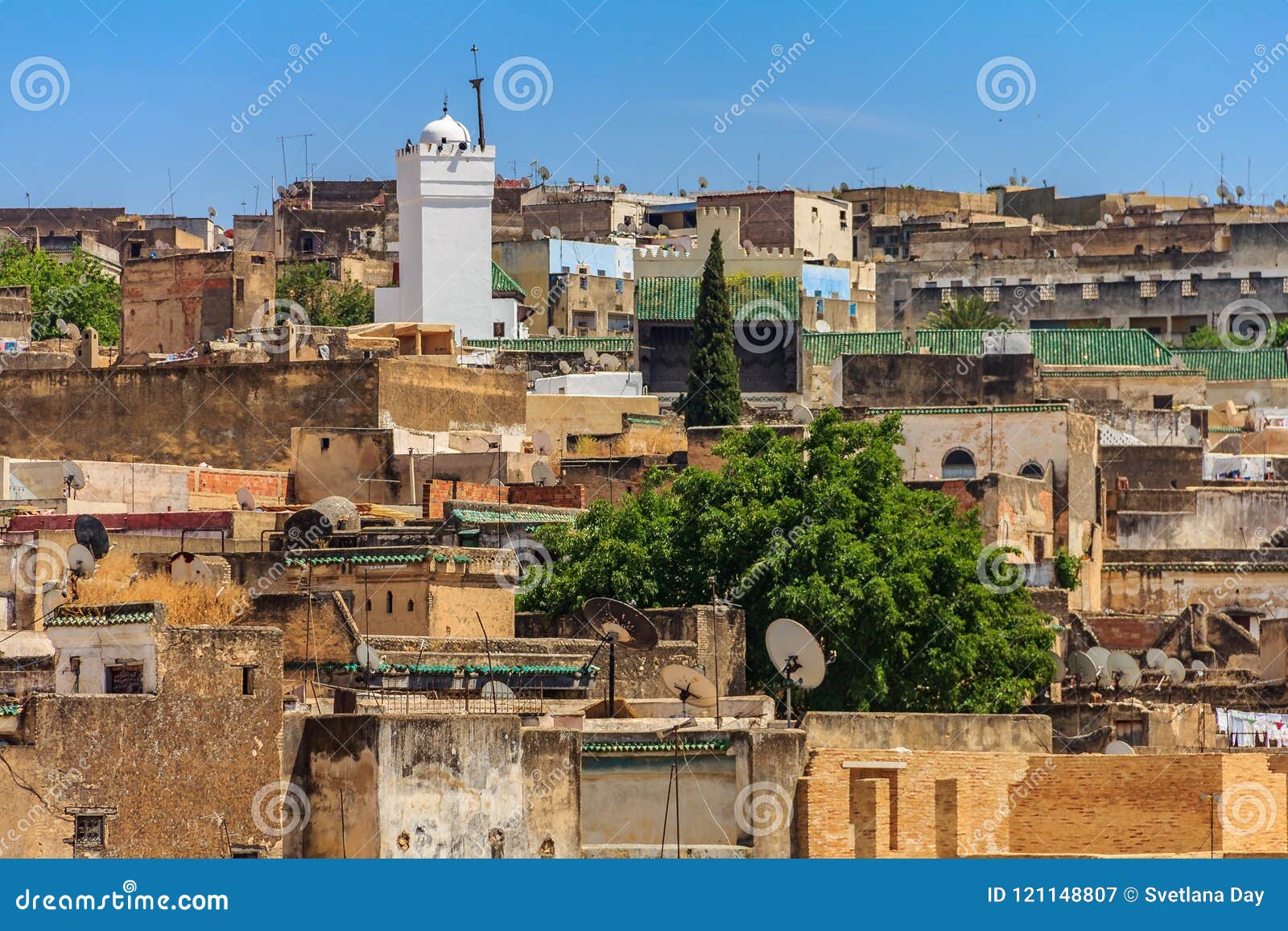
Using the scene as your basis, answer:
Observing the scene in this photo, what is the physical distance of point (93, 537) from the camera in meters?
23.7

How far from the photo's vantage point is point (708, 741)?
19.1m

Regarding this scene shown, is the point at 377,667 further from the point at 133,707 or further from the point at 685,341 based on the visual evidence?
the point at 685,341

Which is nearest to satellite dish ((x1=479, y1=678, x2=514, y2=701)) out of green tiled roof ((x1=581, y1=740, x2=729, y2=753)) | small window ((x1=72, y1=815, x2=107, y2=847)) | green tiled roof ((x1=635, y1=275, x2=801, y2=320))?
green tiled roof ((x1=581, y1=740, x2=729, y2=753))

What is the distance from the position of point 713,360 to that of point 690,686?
26.8 meters

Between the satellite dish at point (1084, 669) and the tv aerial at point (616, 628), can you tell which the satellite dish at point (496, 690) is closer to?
the tv aerial at point (616, 628)

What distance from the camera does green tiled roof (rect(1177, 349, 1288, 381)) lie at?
6019 centimetres

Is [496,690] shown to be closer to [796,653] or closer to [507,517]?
[796,653]

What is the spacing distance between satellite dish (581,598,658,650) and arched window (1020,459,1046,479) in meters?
15.8

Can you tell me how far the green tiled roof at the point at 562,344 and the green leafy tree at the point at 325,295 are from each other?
6.78m

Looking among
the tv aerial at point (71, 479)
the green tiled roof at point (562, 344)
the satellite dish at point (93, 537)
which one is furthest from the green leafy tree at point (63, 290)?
the satellite dish at point (93, 537)

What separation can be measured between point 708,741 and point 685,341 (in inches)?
1295

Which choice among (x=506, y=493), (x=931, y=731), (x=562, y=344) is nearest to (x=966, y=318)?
(x=562, y=344)

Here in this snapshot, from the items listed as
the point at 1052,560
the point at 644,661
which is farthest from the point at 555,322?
the point at 644,661

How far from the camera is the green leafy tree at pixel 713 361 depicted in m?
45.6
